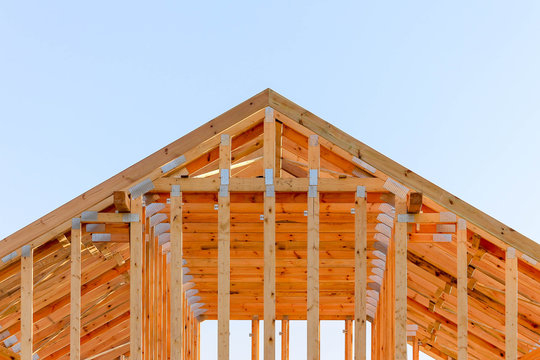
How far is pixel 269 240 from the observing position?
1012 centimetres

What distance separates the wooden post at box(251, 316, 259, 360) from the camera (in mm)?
17062

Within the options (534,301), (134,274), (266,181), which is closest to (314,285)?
(266,181)

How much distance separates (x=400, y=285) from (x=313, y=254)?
3.37ft

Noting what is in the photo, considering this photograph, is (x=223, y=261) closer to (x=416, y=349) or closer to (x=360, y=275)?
(x=360, y=275)

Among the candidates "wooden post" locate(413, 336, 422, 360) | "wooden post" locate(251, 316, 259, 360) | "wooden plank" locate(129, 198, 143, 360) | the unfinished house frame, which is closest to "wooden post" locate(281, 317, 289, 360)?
"wooden post" locate(251, 316, 259, 360)

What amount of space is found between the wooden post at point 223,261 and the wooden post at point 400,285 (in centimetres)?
188

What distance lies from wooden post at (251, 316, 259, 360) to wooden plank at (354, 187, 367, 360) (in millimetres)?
7143

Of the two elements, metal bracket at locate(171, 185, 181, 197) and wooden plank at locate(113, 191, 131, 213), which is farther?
metal bracket at locate(171, 185, 181, 197)

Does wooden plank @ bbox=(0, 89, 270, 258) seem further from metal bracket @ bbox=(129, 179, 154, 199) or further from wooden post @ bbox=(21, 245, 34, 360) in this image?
wooden post @ bbox=(21, 245, 34, 360)

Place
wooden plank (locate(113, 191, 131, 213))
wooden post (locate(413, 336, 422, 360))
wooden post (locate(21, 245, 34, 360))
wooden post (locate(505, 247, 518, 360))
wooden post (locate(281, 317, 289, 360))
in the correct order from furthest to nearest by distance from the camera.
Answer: wooden post (locate(281, 317, 289, 360)), wooden post (locate(413, 336, 422, 360)), wooden post (locate(21, 245, 34, 360)), wooden post (locate(505, 247, 518, 360)), wooden plank (locate(113, 191, 131, 213))

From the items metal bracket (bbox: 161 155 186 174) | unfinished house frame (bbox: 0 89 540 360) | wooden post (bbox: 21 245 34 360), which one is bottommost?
wooden post (bbox: 21 245 34 360)

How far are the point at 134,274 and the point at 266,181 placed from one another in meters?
1.82

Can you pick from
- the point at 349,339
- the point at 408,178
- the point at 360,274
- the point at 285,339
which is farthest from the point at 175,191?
the point at 349,339

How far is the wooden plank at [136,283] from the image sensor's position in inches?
396
